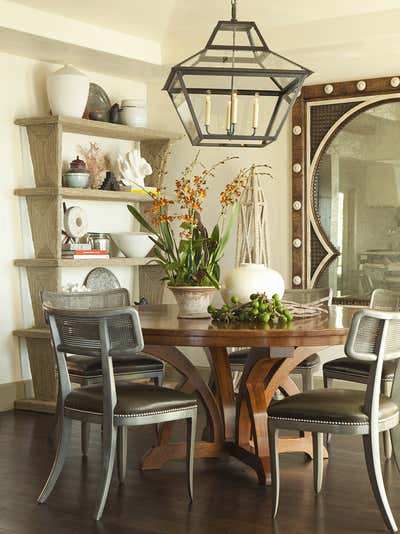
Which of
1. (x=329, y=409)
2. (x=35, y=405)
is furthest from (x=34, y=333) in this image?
(x=329, y=409)

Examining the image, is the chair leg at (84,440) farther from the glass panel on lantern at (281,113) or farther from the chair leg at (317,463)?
the glass panel on lantern at (281,113)

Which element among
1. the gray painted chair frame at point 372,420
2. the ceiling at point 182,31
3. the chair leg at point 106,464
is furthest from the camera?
the ceiling at point 182,31

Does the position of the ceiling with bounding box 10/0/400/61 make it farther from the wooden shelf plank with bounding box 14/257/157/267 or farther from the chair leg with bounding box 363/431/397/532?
the chair leg with bounding box 363/431/397/532

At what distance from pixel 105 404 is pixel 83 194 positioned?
2736 millimetres

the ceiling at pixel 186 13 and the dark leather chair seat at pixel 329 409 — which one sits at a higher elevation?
the ceiling at pixel 186 13

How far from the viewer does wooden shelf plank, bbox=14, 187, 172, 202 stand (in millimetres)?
5895

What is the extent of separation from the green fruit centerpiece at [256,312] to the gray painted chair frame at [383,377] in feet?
2.44

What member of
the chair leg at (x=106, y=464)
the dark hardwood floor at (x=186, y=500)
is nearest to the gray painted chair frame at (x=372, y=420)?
the dark hardwood floor at (x=186, y=500)

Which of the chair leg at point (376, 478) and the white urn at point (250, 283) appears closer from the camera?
the chair leg at point (376, 478)

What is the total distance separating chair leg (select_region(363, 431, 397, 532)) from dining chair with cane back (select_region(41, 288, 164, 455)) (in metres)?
1.54

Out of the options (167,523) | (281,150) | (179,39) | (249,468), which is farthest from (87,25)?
(167,523)

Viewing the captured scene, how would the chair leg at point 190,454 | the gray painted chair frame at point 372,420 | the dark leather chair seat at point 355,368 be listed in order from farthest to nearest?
1. the dark leather chair seat at point 355,368
2. the chair leg at point 190,454
3. the gray painted chair frame at point 372,420

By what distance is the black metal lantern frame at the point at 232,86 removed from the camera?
3826mm

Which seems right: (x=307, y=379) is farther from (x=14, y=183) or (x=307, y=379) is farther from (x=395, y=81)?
(x=14, y=183)
